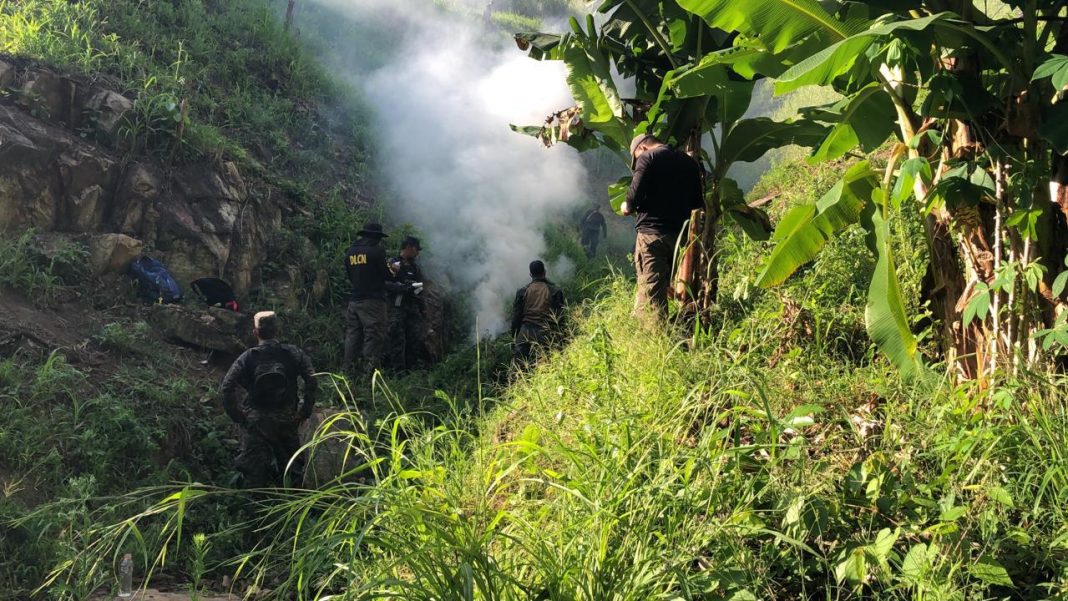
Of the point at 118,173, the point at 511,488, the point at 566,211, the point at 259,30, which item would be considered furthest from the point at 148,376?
the point at 566,211

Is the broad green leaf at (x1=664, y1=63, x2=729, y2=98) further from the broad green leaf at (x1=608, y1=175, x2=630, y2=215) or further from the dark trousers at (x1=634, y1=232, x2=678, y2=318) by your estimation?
the broad green leaf at (x1=608, y1=175, x2=630, y2=215)

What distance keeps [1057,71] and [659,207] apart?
2907 millimetres

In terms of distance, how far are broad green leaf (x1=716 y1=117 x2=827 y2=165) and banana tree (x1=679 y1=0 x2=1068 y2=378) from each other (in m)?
1.19

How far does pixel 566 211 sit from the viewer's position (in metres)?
16.4

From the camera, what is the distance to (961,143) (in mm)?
4230

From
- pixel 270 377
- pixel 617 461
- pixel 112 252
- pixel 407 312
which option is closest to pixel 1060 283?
pixel 617 461

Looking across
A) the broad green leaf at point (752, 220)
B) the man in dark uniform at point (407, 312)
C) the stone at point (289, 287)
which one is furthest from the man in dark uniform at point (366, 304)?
the broad green leaf at point (752, 220)

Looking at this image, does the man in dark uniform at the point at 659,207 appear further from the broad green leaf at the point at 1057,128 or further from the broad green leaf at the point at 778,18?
the broad green leaf at the point at 1057,128

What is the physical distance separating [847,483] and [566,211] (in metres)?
13.4

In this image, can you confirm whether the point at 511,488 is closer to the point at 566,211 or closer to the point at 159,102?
the point at 159,102

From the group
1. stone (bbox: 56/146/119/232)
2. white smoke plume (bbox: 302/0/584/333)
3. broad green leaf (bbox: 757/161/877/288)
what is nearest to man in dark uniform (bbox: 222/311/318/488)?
Result: stone (bbox: 56/146/119/232)

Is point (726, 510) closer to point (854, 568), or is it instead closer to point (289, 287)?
point (854, 568)

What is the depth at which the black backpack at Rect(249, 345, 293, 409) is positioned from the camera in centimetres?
681

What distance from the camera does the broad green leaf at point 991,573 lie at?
2.75m
